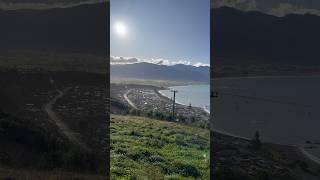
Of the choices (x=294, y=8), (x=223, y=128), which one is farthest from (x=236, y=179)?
(x=294, y=8)

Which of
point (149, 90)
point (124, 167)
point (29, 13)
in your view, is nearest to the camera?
point (29, 13)

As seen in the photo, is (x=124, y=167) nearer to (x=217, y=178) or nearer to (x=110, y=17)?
(x=217, y=178)

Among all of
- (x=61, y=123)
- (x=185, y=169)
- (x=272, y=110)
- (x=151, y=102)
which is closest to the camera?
(x=61, y=123)

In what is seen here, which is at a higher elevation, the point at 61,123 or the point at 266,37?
the point at 266,37

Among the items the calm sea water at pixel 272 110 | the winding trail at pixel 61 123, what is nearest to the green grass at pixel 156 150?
the calm sea water at pixel 272 110

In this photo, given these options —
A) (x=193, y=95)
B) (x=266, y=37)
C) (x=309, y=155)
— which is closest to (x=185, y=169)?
(x=193, y=95)

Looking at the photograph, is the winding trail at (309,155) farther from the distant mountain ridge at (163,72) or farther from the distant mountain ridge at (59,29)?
the distant mountain ridge at (59,29)

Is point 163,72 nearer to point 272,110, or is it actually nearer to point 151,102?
point 151,102
